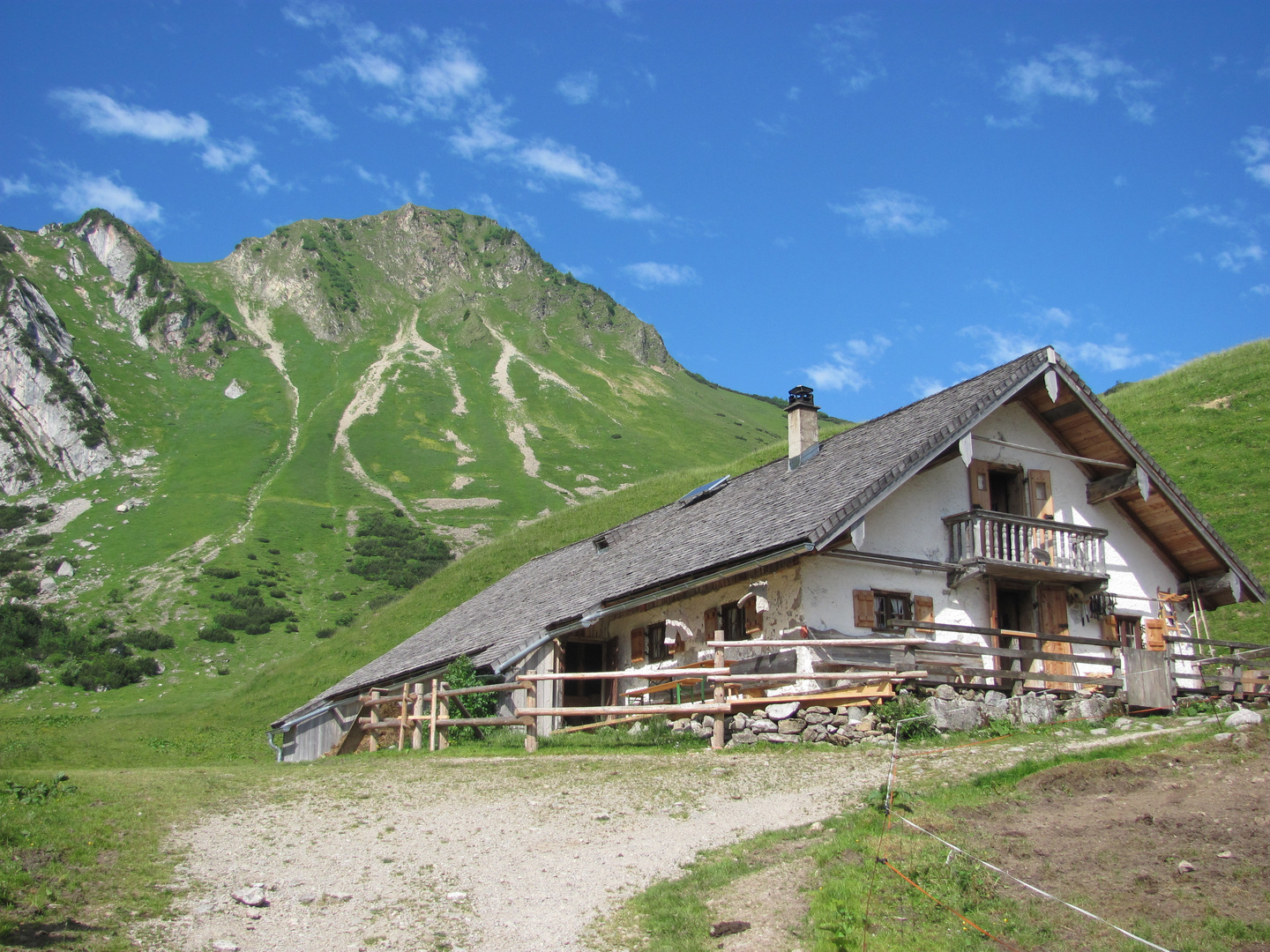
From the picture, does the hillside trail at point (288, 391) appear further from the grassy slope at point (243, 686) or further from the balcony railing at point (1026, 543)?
the balcony railing at point (1026, 543)

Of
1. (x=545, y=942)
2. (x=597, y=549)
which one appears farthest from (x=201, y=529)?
(x=545, y=942)

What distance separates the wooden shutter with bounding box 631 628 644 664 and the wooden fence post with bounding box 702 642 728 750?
5.94 m

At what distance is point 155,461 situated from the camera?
118250mm

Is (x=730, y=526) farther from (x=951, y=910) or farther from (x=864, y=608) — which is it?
(x=951, y=910)

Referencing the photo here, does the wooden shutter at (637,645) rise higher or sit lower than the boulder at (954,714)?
higher

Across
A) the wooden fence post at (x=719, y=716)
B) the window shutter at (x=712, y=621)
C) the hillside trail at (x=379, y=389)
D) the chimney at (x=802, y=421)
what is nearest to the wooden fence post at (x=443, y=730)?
the window shutter at (x=712, y=621)

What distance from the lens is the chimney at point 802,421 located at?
85.0 ft

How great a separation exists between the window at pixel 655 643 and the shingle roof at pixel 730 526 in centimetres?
130

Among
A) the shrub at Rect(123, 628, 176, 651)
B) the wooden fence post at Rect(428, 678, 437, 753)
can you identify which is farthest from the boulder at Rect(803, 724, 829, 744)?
the shrub at Rect(123, 628, 176, 651)

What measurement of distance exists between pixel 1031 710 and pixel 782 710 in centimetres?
419

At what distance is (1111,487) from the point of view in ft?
75.4

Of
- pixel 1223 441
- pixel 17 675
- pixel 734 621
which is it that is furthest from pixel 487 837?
pixel 17 675

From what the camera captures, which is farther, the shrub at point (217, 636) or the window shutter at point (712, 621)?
the shrub at point (217, 636)

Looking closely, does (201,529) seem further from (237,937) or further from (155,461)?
(237,937)
